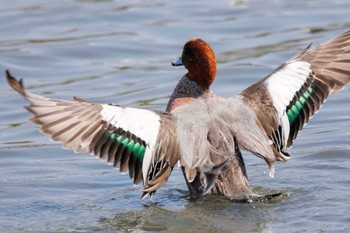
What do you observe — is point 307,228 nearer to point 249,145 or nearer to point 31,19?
point 249,145

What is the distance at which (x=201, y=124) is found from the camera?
651cm

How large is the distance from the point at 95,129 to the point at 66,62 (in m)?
5.68

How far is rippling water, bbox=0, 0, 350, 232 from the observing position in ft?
21.2

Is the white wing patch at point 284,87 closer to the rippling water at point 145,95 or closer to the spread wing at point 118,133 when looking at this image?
the rippling water at point 145,95

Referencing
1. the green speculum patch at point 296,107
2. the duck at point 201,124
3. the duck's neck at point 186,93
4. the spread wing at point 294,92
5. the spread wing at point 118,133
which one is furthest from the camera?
the green speculum patch at point 296,107

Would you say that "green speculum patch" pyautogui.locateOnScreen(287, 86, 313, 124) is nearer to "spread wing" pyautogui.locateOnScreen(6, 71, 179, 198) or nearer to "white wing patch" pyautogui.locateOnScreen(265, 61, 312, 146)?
"white wing patch" pyautogui.locateOnScreen(265, 61, 312, 146)

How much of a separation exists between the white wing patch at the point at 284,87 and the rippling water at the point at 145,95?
0.54m

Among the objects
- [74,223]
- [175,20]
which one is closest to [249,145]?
[74,223]

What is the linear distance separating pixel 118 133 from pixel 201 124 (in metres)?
0.59

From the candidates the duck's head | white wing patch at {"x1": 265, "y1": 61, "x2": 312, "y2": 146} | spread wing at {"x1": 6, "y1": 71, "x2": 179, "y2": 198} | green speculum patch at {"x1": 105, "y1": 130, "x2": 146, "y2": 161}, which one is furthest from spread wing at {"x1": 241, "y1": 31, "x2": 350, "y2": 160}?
green speculum patch at {"x1": 105, "y1": 130, "x2": 146, "y2": 161}

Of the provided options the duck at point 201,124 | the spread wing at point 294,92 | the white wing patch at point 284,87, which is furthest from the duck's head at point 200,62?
the white wing patch at point 284,87

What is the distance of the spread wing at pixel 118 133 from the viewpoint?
6.15 meters

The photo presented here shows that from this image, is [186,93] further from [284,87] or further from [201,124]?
[284,87]

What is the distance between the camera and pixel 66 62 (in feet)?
38.9
